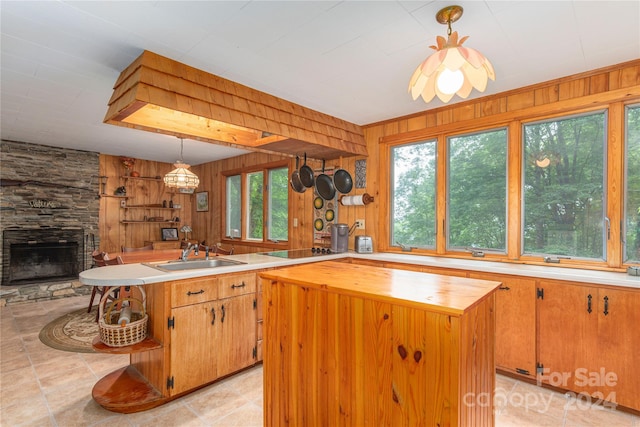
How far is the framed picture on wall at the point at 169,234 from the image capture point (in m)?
6.40

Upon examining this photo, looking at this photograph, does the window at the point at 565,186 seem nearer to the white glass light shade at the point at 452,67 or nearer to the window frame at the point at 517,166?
the window frame at the point at 517,166

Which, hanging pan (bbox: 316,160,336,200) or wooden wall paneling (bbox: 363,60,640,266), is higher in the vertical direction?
wooden wall paneling (bbox: 363,60,640,266)

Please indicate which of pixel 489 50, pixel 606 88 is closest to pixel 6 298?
pixel 489 50

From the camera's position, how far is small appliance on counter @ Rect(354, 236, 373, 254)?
3.78 m

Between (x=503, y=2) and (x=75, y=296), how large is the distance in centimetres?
644

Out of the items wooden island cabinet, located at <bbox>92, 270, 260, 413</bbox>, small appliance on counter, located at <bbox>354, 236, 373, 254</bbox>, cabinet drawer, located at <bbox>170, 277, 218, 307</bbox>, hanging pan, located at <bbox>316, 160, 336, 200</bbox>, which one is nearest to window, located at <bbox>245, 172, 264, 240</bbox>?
hanging pan, located at <bbox>316, 160, 336, 200</bbox>

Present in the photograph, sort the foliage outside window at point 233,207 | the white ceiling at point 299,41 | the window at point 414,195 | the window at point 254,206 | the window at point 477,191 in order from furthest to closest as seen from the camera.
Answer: the foliage outside window at point 233,207
the window at point 254,206
the window at point 414,195
the window at point 477,191
the white ceiling at point 299,41

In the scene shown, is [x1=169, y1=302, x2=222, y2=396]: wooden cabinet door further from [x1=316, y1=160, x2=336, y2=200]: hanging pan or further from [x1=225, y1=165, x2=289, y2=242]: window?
[x1=225, y1=165, x2=289, y2=242]: window

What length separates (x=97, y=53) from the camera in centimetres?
224

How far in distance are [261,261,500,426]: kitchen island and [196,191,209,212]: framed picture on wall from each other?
523 cm

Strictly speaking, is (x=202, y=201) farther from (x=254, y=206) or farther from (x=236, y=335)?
(x=236, y=335)

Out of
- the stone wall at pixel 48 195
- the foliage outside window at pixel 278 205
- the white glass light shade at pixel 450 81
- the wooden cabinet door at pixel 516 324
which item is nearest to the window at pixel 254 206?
the foliage outside window at pixel 278 205

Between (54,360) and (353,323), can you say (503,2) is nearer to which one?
(353,323)

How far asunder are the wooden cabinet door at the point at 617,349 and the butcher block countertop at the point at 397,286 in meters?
1.32
